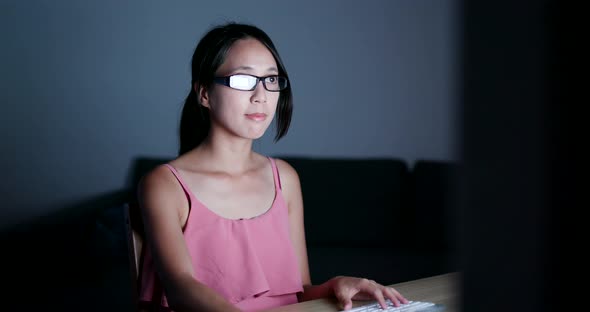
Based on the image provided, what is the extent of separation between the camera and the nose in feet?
4.32

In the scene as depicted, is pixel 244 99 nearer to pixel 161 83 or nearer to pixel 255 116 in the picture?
pixel 255 116

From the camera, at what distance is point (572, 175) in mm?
206

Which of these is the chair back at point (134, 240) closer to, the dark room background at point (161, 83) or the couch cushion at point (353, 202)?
the couch cushion at point (353, 202)

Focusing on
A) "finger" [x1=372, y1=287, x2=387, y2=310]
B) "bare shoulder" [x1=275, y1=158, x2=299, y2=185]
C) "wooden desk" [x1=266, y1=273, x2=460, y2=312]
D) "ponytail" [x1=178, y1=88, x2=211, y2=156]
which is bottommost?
"wooden desk" [x1=266, y1=273, x2=460, y2=312]

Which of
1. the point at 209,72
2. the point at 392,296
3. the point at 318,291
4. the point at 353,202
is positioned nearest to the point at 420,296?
the point at 392,296

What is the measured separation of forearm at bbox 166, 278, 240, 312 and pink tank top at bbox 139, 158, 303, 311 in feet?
0.42

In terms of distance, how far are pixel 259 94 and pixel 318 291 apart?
16.2 inches

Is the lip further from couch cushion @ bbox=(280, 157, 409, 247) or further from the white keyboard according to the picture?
couch cushion @ bbox=(280, 157, 409, 247)

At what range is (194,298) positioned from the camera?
1050 millimetres

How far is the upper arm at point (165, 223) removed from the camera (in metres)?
1.15

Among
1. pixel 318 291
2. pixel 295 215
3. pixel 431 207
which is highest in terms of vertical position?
pixel 295 215

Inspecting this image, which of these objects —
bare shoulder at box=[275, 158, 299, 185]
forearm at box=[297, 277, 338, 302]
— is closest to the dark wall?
forearm at box=[297, 277, 338, 302]

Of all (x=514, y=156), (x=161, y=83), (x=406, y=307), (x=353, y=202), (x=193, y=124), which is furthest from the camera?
(x=161, y=83)

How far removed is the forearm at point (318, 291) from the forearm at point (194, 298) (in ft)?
0.70
